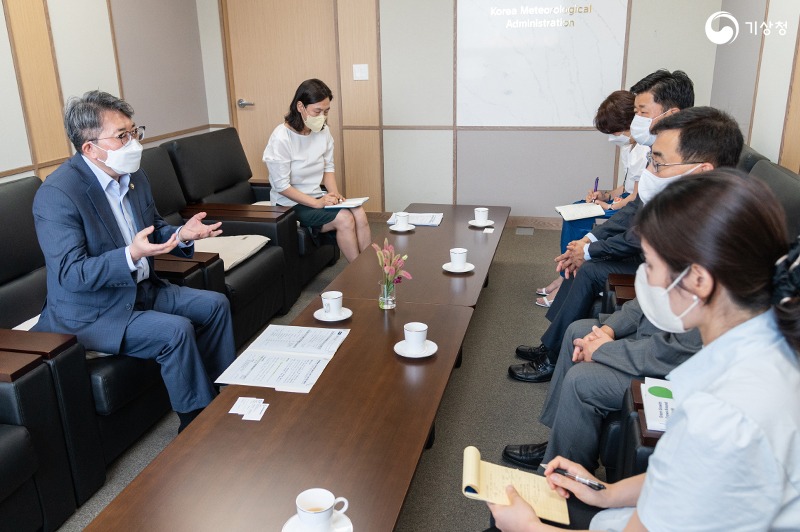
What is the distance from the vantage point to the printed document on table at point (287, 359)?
5.88ft

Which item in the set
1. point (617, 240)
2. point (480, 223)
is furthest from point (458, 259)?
point (480, 223)

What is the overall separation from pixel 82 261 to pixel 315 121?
1881 millimetres

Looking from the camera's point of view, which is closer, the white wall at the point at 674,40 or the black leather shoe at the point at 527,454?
the black leather shoe at the point at 527,454

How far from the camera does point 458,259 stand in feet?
8.88

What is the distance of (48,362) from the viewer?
188cm

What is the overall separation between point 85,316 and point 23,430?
1.74 feet

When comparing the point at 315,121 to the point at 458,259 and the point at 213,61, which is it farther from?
the point at 213,61

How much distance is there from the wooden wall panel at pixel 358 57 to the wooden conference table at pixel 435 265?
1.78 metres

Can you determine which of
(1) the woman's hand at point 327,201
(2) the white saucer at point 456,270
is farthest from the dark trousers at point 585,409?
(1) the woman's hand at point 327,201

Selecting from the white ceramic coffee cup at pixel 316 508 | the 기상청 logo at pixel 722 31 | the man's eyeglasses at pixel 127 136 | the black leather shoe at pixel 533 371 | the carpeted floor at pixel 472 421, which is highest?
the 기상청 logo at pixel 722 31

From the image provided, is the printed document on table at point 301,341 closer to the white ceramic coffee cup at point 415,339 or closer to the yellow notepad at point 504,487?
the white ceramic coffee cup at point 415,339

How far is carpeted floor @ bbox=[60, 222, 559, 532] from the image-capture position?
2.00 m

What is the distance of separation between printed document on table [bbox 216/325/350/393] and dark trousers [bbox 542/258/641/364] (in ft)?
3.29

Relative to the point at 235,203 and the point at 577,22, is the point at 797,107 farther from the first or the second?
the point at 235,203
